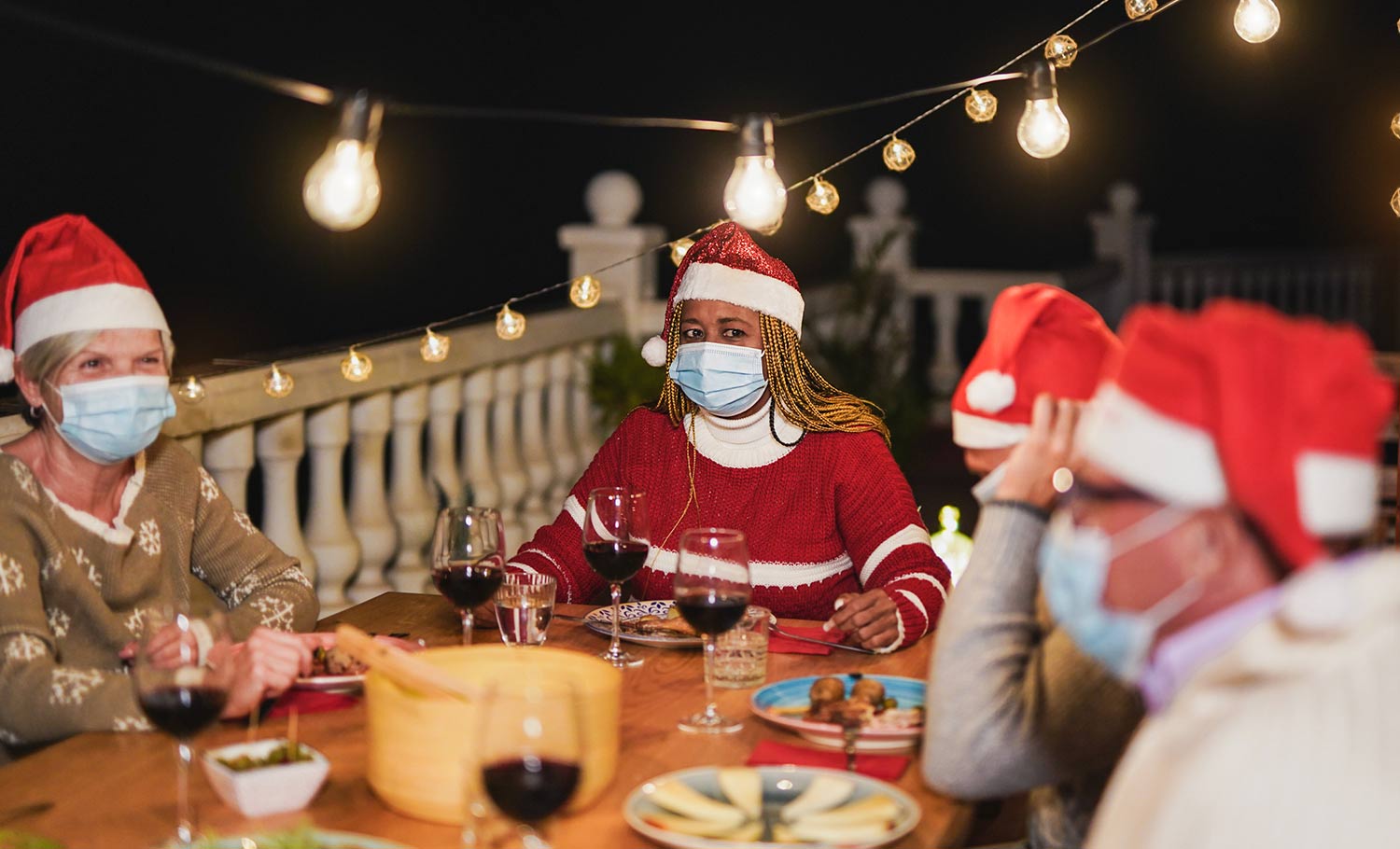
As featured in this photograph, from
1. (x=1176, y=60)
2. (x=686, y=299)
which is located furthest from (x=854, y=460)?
(x=1176, y=60)

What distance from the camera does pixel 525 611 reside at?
81.5 inches

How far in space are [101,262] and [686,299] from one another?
1035mm

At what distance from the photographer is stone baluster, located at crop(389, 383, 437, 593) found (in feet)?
12.3

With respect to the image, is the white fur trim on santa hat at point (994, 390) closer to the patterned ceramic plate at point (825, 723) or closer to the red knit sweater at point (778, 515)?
the patterned ceramic plate at point (825, 723)

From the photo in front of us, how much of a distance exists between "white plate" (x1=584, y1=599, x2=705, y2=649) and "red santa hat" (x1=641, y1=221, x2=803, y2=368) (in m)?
0.56

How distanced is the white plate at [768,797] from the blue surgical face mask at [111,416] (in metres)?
0.96

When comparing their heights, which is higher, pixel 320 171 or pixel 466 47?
pixel 466 47

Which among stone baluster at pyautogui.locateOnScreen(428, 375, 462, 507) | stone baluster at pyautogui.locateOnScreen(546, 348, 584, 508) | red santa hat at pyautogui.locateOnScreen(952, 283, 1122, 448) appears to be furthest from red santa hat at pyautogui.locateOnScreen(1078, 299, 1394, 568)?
stone baluster at pyautogui.locateOnScreen(546, 348, 584, 508)

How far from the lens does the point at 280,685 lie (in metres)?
1.84

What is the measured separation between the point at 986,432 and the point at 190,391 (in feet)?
5.20

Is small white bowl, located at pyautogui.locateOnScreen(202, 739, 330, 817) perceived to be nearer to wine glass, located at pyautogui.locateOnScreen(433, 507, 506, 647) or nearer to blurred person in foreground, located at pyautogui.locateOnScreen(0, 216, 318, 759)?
blurred person in foreground, located at pyautogui.locateOnScreen(0, 216, 318, 759)

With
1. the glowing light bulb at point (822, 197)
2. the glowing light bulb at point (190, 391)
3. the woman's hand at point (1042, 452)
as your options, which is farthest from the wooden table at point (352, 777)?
the glowing light bulb at point (190, 391)

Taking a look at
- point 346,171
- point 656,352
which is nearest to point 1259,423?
point 346,171

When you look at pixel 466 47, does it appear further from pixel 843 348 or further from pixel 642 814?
pixel 642 814
